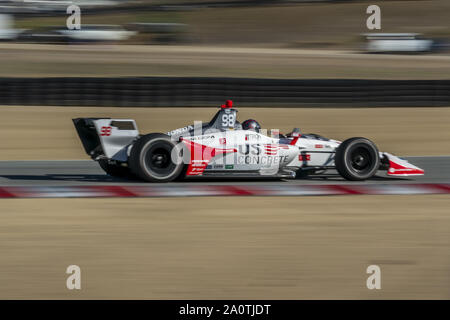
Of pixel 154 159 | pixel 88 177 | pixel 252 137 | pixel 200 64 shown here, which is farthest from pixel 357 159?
pixel 200 64

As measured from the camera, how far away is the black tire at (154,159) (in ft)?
32.5

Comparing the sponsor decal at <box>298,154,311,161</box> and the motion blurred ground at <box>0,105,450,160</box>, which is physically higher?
the motion blurred ground at <box>0,105,450,160</box>

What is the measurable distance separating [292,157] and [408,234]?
350cm

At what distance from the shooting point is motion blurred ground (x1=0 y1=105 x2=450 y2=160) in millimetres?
15914

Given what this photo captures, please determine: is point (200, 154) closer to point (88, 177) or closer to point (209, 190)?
point (209, 190)

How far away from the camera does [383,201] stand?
902 centimetres

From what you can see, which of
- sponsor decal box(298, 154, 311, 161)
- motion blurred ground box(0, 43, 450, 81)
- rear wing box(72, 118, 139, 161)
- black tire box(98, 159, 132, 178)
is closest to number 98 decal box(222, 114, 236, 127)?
sponsor decal box(298, 154, 311, 161)

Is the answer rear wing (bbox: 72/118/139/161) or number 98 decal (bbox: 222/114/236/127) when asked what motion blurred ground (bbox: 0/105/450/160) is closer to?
rear wing (bbox: 72/118/139/161)

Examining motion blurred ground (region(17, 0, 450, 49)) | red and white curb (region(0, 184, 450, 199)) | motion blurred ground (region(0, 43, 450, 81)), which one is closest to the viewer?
red and white curb (region(0, 184, 450, 199))

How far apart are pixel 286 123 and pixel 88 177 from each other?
727 centimetres

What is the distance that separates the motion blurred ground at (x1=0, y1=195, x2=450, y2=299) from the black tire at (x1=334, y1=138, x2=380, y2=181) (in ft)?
4.40

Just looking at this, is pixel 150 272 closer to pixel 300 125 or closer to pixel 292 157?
pixel 292 157

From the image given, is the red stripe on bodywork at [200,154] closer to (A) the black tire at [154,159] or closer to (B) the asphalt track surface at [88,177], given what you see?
(A) the black tire at [154,159]
